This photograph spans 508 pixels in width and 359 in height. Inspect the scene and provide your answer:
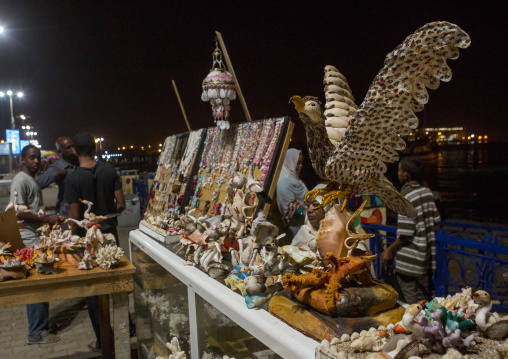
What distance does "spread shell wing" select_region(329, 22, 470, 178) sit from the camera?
1.28m

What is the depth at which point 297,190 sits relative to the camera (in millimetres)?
3676

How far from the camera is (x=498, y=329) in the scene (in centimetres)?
118

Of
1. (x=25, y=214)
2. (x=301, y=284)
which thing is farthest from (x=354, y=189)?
(x=25, y=214)

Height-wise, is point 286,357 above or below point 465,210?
above

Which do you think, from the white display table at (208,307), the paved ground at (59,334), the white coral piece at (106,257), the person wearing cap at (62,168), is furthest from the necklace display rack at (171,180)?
the paved ground at (59,334)

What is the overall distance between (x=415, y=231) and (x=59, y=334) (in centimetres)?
378

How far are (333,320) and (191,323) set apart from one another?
1210 mm

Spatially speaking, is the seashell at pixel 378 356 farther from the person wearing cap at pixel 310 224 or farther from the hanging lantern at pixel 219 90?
the hanging lantern at pixel 219 90

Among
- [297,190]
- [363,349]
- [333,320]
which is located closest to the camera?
[363,349]

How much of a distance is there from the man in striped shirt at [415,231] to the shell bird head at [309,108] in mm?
1911

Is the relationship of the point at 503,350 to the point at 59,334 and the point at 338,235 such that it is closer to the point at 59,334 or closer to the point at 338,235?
the point at 338,235

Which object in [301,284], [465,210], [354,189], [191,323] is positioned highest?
[354,189]

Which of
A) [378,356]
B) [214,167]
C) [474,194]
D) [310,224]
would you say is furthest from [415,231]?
[474,194]

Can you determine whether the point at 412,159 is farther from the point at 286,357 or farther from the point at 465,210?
the point at 465,210
